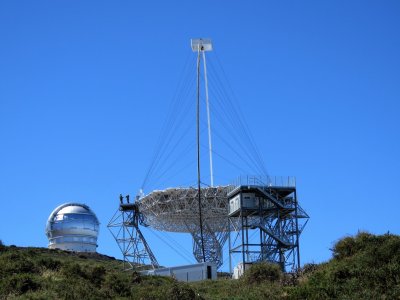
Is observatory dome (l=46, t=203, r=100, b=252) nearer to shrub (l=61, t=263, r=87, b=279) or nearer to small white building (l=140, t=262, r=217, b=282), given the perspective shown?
small white building (l=140, t=262, r=217, b=282)

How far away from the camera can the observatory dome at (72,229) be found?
10794 centimetres

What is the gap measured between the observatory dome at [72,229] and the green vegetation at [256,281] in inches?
2071

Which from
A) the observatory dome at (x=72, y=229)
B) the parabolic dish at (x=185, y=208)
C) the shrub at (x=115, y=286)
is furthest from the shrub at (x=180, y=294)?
the observatory dome at (x=72, y=229)

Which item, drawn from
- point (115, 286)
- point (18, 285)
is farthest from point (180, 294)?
point (18, 285)

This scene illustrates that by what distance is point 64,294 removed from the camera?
4197 cm

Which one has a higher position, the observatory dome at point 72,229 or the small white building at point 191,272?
the observatory dome at point 72,229

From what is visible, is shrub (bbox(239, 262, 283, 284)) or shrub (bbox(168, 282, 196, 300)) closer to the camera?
shrub (bbox(168, 282, 196, 300))

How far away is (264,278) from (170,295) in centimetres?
1340

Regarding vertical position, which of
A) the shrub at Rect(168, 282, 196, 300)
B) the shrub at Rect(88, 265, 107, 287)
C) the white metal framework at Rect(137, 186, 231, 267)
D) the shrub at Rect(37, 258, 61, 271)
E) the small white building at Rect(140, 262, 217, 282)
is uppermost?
the white metal framework at Rect(137, 186, 231, 267)

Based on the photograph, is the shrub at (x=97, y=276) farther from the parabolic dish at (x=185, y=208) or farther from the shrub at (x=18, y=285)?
the parabolic dish at (x=185, y=208)

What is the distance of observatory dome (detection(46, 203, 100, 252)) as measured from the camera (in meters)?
108

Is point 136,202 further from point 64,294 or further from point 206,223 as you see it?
point 64,294

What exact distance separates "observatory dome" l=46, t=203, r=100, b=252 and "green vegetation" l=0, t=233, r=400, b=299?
5261 centimetres

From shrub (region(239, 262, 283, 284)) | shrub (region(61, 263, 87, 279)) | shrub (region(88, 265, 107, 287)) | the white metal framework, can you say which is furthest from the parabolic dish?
shrub (region(61, 263, 87, 279))
